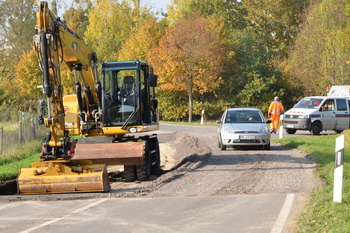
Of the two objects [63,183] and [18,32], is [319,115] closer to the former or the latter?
[63,183]

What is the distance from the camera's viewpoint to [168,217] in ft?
33.7

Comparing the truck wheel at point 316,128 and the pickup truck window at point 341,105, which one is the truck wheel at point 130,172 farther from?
the pickup truck window at point 341,105

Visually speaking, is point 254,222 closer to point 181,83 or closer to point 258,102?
point 181,83

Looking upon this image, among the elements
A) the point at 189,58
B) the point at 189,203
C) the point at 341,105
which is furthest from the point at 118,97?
the point at 189,58

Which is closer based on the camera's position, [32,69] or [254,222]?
[254,222]

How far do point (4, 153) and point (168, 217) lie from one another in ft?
43.0

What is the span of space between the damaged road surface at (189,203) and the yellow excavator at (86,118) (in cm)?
49

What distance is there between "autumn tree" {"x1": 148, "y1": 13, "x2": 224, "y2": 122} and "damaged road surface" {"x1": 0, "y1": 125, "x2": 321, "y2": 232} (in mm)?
35468

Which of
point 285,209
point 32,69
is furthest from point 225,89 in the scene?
point 285,209

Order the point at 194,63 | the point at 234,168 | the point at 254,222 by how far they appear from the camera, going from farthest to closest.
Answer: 1. the point at 194,63
2. the point at 234,168
3. the point at 254,222

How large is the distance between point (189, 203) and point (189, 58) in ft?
140

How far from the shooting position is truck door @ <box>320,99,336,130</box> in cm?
3064

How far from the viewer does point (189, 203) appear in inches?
461

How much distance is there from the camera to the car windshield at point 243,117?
894 inches
